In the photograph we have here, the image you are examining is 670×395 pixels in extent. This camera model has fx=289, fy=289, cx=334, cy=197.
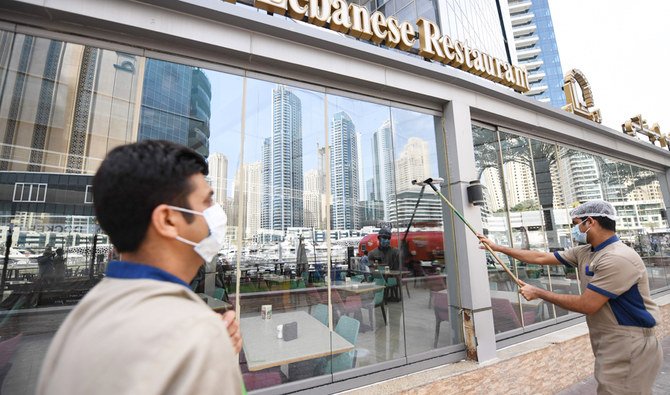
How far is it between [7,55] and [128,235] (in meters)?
3.44

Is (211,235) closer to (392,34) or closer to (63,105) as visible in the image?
(63,105)

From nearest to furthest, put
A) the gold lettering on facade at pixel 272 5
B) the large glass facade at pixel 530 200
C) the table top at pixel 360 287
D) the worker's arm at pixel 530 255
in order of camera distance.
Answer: the worker's arm at pixel 530 255
the gold lettering on facade at pixel 272 5
the table top at pixel 360 287
the large glass facade at pixel 530 200

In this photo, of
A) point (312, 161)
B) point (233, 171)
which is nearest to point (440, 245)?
point (312, 161)

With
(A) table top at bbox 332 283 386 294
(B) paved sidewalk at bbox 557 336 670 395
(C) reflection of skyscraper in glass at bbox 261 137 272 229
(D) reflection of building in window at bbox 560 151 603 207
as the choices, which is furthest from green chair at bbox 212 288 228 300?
(D) reflection of building in window at bbox 560 151 603 207

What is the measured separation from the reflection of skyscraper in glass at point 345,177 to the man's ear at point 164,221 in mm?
4100

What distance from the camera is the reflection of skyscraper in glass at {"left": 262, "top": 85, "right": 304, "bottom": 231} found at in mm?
5586

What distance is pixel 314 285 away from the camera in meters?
6.61

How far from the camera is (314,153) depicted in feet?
20.6

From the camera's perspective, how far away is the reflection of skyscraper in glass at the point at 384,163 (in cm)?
471

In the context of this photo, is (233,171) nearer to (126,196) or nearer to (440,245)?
(440,245)

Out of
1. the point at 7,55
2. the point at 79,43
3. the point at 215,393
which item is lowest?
the point at 215,393

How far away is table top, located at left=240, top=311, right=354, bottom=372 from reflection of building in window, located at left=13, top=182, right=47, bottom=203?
8.76 feet

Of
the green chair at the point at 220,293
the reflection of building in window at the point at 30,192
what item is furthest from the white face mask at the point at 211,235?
the green chair at the point at 220,293

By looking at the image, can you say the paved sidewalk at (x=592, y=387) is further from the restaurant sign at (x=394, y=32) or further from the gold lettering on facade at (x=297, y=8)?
the gold lettering on facade at (x=297, y=8)
